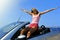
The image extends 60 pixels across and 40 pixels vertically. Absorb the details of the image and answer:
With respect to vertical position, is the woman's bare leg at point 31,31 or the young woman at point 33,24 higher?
the young woman at point 33,24

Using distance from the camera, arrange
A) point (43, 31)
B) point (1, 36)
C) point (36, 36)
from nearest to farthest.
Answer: point (1, 36) < point (36, 36) < point (43, 31)

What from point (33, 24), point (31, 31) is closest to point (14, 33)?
point (31, 31)

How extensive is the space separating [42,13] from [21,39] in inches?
47.7

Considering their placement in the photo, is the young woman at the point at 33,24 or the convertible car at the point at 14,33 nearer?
the convertible car at the point at 14,33

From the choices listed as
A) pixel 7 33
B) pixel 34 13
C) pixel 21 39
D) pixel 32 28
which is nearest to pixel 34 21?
pixel 34 13

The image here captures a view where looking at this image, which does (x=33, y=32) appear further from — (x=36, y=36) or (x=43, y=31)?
(x=43, y=31)

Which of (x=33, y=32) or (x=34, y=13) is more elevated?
(x=34, y=13)

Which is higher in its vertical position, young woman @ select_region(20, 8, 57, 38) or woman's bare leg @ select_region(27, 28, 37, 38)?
young woman @ select_region(20, 8, 57, 38)

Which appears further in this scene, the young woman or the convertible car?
the young woman

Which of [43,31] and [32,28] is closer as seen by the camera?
[32,28]

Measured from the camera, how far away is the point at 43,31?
4.77 meters

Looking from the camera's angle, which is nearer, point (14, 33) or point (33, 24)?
point (14, 33)

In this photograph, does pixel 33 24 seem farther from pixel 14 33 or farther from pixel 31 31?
pixel 14 33

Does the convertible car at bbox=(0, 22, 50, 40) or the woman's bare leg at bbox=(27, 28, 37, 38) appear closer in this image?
the convertible car at bbox=(0, 22, 50, 40)
